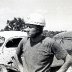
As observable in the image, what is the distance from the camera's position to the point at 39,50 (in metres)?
2.76

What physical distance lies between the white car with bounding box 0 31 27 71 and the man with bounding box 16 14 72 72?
658cm

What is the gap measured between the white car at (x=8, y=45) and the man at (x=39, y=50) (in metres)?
6.58

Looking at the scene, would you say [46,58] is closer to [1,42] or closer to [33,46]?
[33,46]

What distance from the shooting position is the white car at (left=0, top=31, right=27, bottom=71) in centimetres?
965

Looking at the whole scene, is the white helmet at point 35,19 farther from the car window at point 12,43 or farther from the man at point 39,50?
the car window at point 12,43

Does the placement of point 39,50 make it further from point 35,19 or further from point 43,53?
point 35,19

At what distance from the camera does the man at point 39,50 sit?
275cm

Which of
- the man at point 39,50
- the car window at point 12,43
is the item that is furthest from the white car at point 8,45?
the man at point 39,50

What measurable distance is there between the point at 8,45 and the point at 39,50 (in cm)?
747

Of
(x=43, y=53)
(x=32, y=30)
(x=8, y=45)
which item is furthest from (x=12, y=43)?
(x=43, y=53)

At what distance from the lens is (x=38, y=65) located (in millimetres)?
2771

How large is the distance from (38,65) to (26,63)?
0.20 meters

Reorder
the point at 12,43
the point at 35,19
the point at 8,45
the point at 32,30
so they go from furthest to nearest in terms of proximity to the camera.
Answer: the point at 12,43, the point at 8,45, the point at 32,30, the point at 35,19

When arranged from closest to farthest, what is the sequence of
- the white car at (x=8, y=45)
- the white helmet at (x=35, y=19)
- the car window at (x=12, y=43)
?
the white helmet at (x=35, y=19) → the white car at (x=8, y=45) → the car window at (x=12, y=43)
